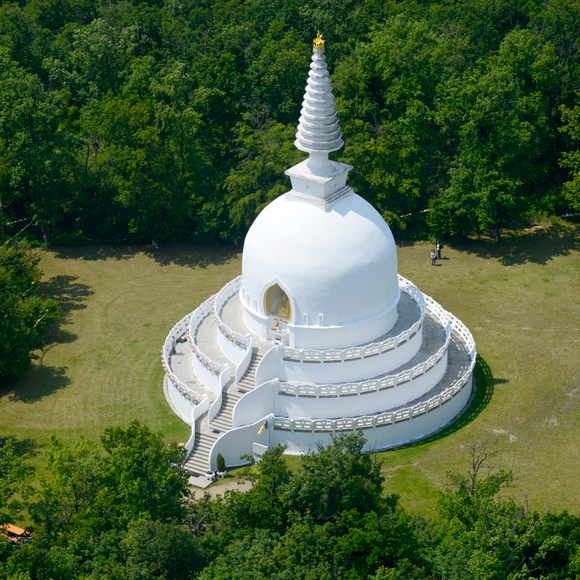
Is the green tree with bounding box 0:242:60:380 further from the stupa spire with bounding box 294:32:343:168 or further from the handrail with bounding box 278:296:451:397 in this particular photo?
the stupa spire with bounding box 294:32:343:168

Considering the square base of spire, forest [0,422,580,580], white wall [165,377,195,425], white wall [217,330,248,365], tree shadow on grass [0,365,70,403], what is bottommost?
tree shadow on grass [0,365,70,403]

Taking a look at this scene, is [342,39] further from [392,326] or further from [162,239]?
[392,326]

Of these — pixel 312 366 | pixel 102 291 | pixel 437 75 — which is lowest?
pixel 102 291

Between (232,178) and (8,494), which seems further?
(232,178)

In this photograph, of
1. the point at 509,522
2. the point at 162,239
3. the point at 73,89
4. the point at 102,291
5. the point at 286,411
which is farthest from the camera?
the point at 73,89

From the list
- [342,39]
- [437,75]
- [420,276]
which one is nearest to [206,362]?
[420,276]

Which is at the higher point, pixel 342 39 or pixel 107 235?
pixel 342 39

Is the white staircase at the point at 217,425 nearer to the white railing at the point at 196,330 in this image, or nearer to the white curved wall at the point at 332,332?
the white railing at the point at 196,330

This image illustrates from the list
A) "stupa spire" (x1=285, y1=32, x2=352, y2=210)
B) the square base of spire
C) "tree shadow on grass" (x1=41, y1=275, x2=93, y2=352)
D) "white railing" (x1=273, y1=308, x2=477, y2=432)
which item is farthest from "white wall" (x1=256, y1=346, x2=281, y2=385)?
"tree shadow on grass" (x1=41, y1=275, x2=93, y2=352)
